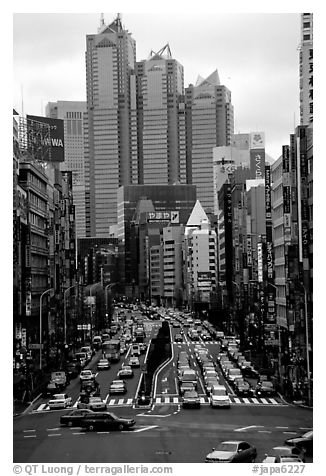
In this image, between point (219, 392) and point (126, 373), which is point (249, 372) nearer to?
point (126, 373)

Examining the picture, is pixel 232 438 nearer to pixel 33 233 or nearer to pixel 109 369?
pixel 109 369

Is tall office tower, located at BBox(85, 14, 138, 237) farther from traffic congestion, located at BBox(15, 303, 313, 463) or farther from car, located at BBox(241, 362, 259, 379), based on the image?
car, located at BBox(241, 362, 259, 379)

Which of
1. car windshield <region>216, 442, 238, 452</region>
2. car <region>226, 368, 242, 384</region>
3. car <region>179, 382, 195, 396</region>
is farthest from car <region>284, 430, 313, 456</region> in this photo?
car <region>226, 368, 242, 384</region>

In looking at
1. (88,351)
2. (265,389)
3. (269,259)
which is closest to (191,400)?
(265,389)

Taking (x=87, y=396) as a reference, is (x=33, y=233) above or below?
above

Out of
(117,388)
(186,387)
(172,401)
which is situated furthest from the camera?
(117,388)

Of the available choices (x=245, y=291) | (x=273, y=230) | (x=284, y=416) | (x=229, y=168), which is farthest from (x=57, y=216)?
(x=229, y=168)
